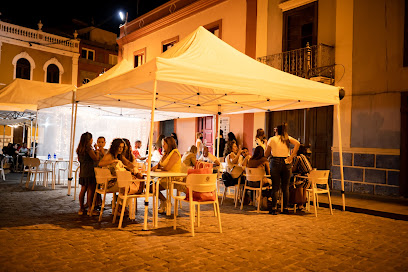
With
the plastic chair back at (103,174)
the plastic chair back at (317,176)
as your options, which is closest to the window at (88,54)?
the plastic chair back at (103,174)

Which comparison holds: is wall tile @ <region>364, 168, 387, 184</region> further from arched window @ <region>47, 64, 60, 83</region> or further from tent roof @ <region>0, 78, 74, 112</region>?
arched window @ <region>47, 64, 60, 83</region>

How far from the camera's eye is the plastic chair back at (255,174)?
6.48 m

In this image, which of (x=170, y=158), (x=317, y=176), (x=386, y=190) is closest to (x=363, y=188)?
(x=386, y=190)

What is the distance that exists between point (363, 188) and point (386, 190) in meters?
0.57

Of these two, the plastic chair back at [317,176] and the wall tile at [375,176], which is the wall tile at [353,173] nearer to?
the wall tile at [375,176]

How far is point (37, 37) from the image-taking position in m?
23.2

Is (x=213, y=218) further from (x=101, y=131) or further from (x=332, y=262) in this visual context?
(x=101, y=131)

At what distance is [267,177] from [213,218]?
5.75 ft

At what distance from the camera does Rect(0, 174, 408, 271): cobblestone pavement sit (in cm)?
355

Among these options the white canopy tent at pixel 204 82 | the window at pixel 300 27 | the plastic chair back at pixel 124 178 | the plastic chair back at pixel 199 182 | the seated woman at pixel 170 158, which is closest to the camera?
the plastic chair back at pixel 199 182

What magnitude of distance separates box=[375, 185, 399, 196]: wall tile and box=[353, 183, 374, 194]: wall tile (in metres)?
0.15

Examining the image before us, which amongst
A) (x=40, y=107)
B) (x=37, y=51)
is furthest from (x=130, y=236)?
(x=37, y=51)

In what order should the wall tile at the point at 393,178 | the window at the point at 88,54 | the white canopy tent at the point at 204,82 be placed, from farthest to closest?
the window at the point at 88,54, the wall tile at the point at 393,178, the white canopy tent at the point at 204,82

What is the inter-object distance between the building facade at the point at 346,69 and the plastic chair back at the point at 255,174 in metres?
4.02
